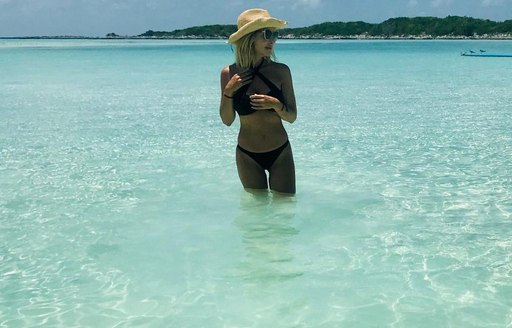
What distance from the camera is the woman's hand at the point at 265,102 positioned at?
459 cm

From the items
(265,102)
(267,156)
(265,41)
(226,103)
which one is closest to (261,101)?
(265,102)

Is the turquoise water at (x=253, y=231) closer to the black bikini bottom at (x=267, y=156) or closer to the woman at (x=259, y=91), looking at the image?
the black bikini bottom at (x=267, y=156)

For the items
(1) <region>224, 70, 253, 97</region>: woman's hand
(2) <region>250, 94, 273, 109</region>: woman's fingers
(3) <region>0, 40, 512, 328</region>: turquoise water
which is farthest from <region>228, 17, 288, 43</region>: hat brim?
(3) <region>0, 40, 512, 328</region>: turquoise water

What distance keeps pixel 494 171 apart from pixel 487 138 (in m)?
2.39

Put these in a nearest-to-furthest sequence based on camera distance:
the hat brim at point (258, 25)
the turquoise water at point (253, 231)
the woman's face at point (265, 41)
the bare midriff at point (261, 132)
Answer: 1. the turquoise water at point (253, 231)
2. the hat brim at point (258, 25)
3. the woman's face at point (265, 41)
4. the bare midriff at point (261, 132)

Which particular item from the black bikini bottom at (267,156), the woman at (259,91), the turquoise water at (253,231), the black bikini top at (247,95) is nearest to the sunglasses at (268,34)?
the woman at (259,91)

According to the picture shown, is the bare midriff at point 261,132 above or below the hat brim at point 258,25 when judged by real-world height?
below

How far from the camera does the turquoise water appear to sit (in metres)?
3.70

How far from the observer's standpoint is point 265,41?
4625 millimetres

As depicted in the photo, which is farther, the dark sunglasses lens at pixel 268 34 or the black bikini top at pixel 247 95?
the black bikini top at pixel 247 95

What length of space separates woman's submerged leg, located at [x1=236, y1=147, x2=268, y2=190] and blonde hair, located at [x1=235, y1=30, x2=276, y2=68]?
0.86 metres

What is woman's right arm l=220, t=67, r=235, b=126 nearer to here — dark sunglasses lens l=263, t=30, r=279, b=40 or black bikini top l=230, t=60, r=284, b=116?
black bikini top l=230, t=60, r=284, b=116

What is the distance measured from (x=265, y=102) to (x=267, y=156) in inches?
28.7

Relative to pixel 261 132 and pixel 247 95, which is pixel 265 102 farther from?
pixel 261 132
